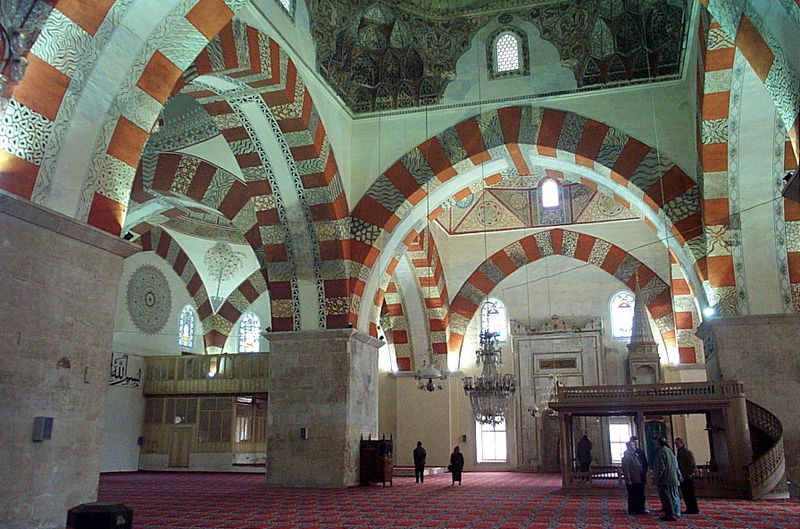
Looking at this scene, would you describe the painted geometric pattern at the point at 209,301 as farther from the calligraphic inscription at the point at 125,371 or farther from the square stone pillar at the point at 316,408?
the square stone pillar at the point at 316,408

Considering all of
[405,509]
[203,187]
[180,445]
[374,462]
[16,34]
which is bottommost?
[405,509]

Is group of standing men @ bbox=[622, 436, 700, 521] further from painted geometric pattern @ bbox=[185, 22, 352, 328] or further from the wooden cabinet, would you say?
painted geometric pattern @ bbox=[185, 22, 352, 328]

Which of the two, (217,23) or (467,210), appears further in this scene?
(467,210)

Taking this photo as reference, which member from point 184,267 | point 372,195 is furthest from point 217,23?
point 184,267

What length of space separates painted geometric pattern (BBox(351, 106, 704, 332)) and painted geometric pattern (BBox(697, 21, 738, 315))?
0.80 feet

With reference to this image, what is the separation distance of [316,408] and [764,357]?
5584 mm

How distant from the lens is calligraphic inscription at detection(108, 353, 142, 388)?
13.5m

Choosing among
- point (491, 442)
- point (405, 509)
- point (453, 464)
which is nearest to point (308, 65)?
point (405, 509)

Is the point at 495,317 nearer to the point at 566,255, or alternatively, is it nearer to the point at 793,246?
the point at 566,255

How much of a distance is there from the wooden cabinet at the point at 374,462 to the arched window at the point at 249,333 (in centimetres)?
652

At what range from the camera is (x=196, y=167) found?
1100 centimetres

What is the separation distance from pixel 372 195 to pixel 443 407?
6250mm

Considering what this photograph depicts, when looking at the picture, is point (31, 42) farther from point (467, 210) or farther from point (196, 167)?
point (467, 210)

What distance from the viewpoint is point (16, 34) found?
175 inches
